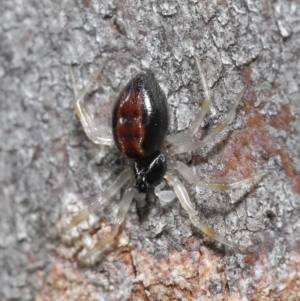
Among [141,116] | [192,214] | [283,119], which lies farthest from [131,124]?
[283,119]

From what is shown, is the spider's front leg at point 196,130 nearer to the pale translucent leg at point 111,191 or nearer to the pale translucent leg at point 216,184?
the pale translucent leg at point 216,184

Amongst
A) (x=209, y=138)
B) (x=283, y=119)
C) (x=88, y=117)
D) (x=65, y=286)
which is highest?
(x=283, y=119)

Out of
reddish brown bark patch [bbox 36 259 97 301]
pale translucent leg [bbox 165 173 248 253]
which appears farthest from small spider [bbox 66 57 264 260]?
reddish brown bark patch [bbox 36 259 97 301]

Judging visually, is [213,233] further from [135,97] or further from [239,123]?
[135,97]

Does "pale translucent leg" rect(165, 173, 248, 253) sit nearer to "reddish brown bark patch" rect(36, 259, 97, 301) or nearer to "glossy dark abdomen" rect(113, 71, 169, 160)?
"glossy dark abdomen" rect(113, 71, 169, 160)

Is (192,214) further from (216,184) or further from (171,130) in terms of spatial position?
(171,130)

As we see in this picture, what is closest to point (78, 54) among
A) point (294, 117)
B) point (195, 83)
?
point (195, 83)

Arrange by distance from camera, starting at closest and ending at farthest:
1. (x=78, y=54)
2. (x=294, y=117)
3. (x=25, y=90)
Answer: (x=294, y=117), (x=78, y=54), (x=25, y=90)
